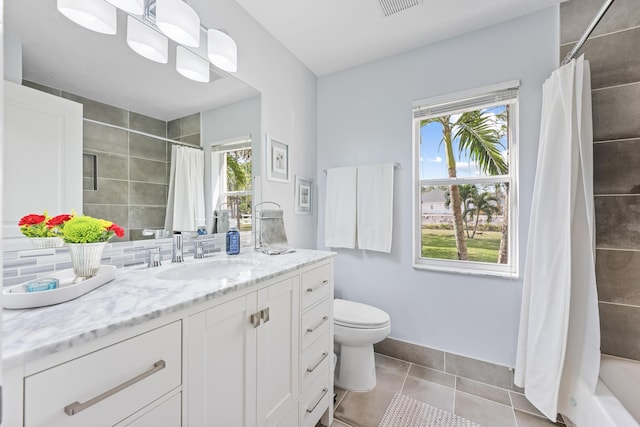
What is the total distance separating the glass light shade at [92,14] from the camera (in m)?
1.03

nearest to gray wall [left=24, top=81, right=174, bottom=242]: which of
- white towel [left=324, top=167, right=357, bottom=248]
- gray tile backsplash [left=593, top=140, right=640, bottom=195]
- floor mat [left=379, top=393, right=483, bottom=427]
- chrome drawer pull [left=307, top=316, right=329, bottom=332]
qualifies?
chrome drawer pull [left=307, top=316, right=329, bottom=332]

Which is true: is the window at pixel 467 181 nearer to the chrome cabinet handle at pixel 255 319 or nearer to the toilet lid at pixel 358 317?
the toilet lid at pixel 358 317

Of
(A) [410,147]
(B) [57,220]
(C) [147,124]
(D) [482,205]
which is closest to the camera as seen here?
(B) [57,220]

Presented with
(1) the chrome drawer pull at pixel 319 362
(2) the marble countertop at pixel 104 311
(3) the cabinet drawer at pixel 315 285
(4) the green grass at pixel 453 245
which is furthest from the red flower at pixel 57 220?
(4) the green grass at pixel 453 245

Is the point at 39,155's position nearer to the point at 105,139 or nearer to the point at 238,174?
the point at 105,139

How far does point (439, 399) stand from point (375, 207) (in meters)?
1.35

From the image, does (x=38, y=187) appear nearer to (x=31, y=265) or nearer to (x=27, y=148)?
(x=27, y=148)

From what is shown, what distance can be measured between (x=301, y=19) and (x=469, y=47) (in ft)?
3.92

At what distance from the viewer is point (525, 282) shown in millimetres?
1586

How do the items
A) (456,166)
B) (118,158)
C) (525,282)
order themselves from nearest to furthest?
(118,158), (525,282), (456,166)

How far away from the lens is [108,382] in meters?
0.64

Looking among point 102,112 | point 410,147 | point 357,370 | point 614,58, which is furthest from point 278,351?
point 614,58

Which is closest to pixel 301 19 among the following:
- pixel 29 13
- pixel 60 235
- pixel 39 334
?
pixel 29 13

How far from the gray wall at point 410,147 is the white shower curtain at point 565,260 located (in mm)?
321
